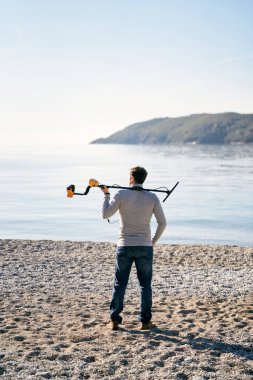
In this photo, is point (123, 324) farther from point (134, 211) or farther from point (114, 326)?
point (134, 211)

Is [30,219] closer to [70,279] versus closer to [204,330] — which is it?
[70,279]

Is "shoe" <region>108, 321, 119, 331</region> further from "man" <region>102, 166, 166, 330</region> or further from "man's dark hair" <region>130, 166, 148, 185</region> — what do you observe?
"man's dark hair" <region>130, 166, 148, 185</region>

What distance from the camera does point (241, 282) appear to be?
1171cm

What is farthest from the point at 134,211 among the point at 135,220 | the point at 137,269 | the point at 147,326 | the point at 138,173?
the point at 147,326

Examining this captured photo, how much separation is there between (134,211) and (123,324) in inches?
80.2

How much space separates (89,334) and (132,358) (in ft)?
3.84

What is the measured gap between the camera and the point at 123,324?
306 inches

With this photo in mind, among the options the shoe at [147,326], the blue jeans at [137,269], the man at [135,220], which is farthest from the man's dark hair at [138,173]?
the shoe at [147,326]

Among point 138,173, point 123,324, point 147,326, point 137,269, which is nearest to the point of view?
point 138,173

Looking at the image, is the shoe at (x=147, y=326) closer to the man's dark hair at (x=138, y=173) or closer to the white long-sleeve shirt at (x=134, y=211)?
the white long-sleeve shirt at (x=134, y=211)

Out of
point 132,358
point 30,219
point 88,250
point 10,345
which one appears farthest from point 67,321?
point 30,219

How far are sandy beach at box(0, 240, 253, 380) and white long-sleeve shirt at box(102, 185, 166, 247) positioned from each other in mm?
1375

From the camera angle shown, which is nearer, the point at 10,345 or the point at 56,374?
the point at 56,374

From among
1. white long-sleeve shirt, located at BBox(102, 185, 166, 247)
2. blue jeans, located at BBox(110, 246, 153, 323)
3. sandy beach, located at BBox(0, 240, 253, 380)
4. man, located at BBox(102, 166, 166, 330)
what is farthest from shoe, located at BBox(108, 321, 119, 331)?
white long-sleeve shirt, located at BBox(102, 185, 166, 247)
